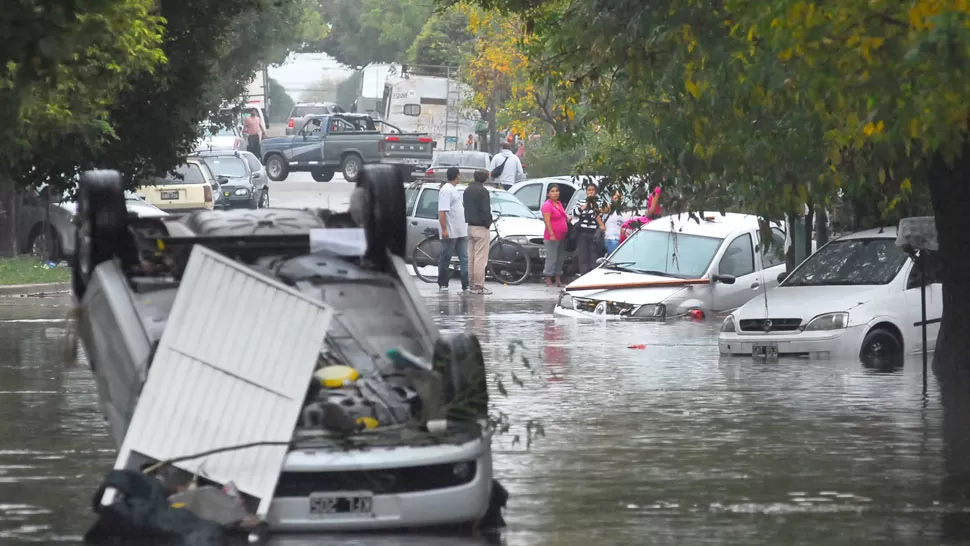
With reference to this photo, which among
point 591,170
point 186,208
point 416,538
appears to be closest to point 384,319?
point 416,538

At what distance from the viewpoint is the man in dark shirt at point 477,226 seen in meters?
28.0

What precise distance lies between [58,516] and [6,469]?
1820 mm

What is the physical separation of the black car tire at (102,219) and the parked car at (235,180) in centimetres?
3288

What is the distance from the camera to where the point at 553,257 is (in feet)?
101

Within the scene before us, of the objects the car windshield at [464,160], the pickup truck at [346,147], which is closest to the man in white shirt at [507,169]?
the car windshield at [464,160]

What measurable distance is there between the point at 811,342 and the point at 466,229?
1076cm

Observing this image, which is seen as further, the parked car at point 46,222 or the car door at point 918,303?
the parked car at point 46,222

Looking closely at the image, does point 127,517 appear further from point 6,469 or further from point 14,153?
point 14,153

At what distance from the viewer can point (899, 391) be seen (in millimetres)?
16359

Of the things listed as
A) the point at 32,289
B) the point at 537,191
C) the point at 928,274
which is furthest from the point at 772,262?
the point at 537,191

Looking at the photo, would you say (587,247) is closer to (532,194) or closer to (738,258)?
(738,258)

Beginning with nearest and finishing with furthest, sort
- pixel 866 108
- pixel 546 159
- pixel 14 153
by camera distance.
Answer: pixel 866 108
pixel 14 153
pixel 546 159

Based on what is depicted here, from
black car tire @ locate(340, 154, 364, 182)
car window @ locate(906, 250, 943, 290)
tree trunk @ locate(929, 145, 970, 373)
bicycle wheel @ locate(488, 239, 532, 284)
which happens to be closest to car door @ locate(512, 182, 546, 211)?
bicycle wheel @ locate(488, 239, 532, 284)

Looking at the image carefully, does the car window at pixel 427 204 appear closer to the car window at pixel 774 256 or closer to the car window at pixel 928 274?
the car window at pixel 774 256
